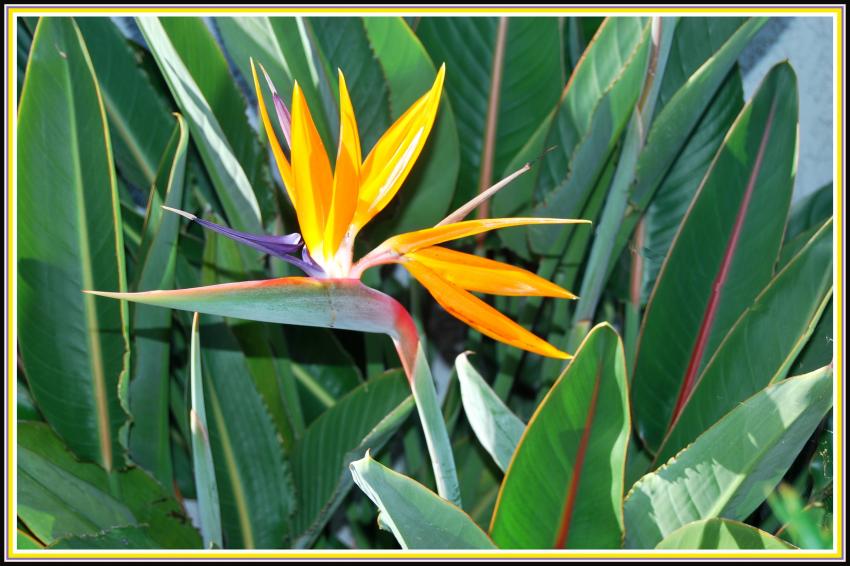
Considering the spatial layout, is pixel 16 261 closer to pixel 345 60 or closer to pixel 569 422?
pixel 345 60

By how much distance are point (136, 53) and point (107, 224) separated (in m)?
0.26

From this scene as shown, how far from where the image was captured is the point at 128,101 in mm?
823

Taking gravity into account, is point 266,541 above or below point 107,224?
below

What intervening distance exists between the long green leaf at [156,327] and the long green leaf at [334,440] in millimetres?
149

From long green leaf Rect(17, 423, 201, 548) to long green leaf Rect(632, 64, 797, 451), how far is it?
0.49 meters

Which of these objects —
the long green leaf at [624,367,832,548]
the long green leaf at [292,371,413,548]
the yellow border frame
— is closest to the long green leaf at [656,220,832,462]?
the yellow border frame

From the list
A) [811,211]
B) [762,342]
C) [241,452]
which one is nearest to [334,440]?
[241,452]

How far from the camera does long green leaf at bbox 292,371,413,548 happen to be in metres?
0.74

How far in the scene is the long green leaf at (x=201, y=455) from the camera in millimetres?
565

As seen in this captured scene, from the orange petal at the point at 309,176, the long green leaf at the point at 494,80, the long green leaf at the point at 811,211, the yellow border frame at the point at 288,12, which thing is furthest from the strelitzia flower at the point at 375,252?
the long green leaf at the point at 811,211

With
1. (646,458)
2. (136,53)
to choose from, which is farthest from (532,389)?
(136,53)

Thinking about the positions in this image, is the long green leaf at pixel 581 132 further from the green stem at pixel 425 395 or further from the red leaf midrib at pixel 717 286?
the green stem at pixel 425 395

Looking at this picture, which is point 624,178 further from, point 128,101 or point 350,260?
point 128,101

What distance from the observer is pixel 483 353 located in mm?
1047
